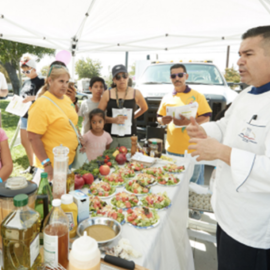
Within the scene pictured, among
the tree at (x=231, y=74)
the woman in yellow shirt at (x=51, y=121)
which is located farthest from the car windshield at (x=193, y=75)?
the tree at (x=231, y=74)

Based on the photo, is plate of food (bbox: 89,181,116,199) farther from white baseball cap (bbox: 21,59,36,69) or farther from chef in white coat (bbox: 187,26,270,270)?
white baseball cap (bbox: 21,59,36,69)

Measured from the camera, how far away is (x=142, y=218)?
1540 mm

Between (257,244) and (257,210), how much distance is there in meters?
0.24

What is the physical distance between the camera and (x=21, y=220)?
0.89 meters

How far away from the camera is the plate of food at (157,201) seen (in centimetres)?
176

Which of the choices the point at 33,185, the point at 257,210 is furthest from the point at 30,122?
the point at 257,210

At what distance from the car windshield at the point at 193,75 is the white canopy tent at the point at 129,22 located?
2.89ft

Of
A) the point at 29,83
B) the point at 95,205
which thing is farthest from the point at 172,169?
the point at 29,83

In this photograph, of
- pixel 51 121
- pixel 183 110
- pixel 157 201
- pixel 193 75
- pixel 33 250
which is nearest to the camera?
pixel 33 250

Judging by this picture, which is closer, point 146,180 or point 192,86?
point 146,180

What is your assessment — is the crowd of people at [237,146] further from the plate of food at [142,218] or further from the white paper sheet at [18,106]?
the white paper sheet at [18,106]

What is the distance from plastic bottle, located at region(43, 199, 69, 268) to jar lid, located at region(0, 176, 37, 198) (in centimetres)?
15

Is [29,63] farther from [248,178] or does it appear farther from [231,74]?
[231,74]

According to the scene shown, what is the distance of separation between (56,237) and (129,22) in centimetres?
449
